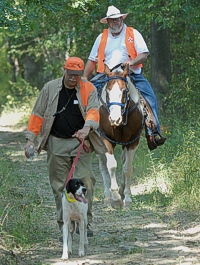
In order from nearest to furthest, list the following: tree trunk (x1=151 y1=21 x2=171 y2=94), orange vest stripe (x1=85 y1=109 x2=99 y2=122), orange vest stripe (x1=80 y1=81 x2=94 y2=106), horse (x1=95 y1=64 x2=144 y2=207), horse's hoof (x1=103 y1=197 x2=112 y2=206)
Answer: orange vest stripe (x1=85 y1=109 x2=99 y2=122)
orange vest stripe (x1=80 y1=81 x2=94 y2=106)
horse (x1=95 y1=64 x2=144 y2=207)
horse's hoof (x1=103 y1=197 x2=112 y2=206)
tree trunk (x1=151 y1=21 x2=171 y2=94)

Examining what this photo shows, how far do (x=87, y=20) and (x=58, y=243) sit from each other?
36.8 feet

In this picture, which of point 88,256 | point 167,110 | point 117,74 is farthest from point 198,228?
point 167,110

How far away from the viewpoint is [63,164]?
9.20 meters

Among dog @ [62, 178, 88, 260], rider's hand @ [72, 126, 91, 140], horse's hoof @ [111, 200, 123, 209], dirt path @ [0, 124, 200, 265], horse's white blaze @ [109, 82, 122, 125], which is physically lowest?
horse's hoof @ [111, 200, 123, 209]

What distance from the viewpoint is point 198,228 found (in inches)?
376

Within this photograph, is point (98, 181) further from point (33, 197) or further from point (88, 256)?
point (88, 256)

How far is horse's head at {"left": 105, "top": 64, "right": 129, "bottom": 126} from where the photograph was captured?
11148 mm

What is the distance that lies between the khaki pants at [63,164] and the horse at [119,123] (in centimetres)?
205

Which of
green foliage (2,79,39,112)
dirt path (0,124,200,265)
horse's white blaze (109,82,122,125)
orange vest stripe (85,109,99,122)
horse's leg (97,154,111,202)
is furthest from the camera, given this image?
green foliage (2,79,39,112)

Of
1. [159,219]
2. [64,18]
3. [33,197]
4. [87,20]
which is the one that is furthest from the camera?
[64,18]

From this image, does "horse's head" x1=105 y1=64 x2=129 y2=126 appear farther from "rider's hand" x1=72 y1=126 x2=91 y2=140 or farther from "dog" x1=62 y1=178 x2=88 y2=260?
"dog" x1=62 y1=178 x2=88 y2=260

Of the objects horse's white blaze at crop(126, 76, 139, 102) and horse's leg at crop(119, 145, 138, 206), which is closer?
horse's white blaze at crop(126, 76, 139, 102)

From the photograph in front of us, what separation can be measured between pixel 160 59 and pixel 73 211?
35.3ft

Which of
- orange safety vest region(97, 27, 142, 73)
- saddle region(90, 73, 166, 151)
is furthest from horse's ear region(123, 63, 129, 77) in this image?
orange safety vest region(97, 27, 142, 73)
